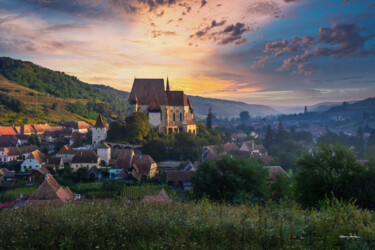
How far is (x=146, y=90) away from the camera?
152 feet

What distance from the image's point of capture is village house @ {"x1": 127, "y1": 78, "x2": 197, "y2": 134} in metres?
44.5

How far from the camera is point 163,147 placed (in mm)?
39250

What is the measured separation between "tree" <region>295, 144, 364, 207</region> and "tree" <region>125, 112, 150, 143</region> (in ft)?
102

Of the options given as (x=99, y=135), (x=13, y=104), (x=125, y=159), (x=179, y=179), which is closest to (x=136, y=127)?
(x=125, y=159)

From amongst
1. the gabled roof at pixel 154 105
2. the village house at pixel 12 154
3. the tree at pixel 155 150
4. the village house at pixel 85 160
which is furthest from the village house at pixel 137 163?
the village house at pixel 12 154

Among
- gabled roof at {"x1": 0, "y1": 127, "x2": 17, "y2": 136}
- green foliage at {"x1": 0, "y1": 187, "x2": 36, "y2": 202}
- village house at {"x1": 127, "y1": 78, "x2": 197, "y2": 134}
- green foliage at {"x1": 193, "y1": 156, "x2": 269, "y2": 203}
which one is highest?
village house at {"x1": 127, "y1": 78, "x2": 197, "y2": 134}

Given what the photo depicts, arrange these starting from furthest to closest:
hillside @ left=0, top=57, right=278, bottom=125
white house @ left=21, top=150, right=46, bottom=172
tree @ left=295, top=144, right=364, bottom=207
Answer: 1. hillside @ left=0, top=57, right=278, bottom=125
2. white house @ left=21, top=150, right=46, bottom=172
3. tree @ left=295, top=144, right=364, bottom=207

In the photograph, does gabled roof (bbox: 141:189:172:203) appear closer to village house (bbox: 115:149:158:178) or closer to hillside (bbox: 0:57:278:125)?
village house (bbox: 115:149:158:178)

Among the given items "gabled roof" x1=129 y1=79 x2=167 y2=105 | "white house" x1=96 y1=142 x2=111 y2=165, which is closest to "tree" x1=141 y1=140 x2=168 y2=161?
"white house" x1=96 y1=142 x2=111 y2=165

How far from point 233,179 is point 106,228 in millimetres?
10645

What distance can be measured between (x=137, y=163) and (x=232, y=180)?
2220cm

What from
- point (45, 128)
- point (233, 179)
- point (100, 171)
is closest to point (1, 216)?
point (233, 179)

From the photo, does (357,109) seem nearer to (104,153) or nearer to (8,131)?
(104,153)

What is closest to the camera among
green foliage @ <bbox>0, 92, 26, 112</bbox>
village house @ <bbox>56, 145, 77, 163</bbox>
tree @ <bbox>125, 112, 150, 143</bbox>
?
tree @ <bbox>125, 112, 150, 143</bbox>
